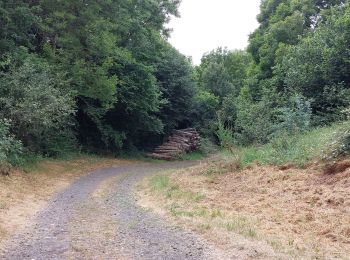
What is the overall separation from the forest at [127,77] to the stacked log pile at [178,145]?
4.19 ft

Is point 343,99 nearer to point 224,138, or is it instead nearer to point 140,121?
point 224,138

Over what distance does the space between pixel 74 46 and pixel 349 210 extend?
1535cm

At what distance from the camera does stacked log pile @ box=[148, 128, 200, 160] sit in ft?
92.3

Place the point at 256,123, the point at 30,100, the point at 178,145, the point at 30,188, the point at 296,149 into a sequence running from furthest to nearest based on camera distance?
the point at 178,145, the point at 256,123, the point at 30,100, the point at 296,149, the point at 30,188

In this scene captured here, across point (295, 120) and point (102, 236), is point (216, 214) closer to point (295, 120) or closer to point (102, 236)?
point (102, 236)

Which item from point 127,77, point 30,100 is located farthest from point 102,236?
point 127,77

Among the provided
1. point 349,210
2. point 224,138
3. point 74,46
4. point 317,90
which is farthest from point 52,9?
point 349,210

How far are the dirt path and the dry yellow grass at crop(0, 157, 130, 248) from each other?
344 millimetres

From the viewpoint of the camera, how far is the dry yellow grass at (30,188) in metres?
8.02

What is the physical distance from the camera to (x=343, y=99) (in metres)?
16.6

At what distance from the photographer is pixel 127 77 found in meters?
25.1

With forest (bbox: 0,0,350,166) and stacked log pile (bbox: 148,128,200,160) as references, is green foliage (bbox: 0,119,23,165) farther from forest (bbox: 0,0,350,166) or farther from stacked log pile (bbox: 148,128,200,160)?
stacked log pile (bbox: 148,128,200,160)

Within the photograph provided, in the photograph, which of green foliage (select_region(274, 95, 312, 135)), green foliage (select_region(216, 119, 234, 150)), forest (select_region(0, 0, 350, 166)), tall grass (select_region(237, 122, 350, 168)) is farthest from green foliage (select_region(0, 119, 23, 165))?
green foliage (select_region(274, 95, 312, 135))

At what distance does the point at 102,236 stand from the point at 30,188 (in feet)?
19.4
